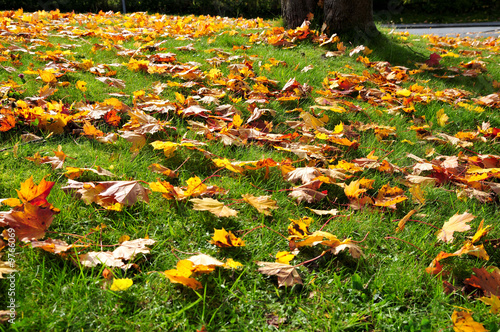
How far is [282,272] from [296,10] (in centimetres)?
461

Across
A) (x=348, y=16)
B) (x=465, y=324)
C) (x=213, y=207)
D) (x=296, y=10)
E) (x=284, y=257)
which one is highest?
(x=296, y=10)

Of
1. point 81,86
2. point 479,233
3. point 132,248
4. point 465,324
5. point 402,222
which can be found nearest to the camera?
point 465,324

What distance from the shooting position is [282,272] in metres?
1.33

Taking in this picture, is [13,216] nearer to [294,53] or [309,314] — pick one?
[309,314]

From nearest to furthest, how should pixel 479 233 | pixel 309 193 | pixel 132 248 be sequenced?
pixel 132 248
pixel 479 233
pixel 309 193

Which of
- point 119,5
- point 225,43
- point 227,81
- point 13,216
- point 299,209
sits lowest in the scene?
point 299,209

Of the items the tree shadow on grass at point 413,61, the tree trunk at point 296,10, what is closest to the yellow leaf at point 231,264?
the tree shadow on grass at point 413,61

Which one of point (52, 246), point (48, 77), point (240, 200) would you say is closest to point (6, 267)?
point (52, 246)

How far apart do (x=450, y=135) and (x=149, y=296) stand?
102 inches

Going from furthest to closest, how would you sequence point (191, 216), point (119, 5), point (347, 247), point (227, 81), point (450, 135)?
point (119, 5) < point (227, 81) < point (450, 135) < point (191, 216) < point (347, 247)

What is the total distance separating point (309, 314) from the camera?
47.5 inches

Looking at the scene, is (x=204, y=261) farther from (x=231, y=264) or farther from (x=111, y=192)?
(x=111, y=192)

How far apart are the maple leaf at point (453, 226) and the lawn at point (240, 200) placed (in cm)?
1

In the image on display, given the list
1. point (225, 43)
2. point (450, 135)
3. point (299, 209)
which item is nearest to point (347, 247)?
point (299, 209)
